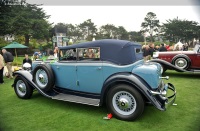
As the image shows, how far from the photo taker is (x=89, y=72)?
173 inches

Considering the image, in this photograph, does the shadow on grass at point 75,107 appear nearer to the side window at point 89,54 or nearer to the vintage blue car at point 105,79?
the vintage blue car at point 105,79

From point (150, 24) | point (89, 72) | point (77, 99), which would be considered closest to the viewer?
point (89, 72)

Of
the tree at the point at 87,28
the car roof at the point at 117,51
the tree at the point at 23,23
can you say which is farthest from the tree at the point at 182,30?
the car roof at the point at 117,51

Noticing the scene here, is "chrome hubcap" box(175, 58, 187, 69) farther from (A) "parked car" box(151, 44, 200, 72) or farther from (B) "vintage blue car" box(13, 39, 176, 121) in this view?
(B) "vintage blue car" box(13, 39, 176, 121)

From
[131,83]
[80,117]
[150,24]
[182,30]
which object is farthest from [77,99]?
[150,24]

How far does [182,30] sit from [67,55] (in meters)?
41.8

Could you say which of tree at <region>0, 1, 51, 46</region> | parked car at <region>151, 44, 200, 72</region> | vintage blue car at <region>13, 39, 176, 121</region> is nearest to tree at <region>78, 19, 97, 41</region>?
tree at <region>0, 1, 51, 46</region>

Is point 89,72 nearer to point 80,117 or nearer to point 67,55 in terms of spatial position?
point 67,55

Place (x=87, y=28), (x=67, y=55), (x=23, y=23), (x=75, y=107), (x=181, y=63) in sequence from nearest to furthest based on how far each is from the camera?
(x=75, y=107)
(x=67, y=55)
(x=181, y=63)
(x=23, y=23)
(x=87, y=28)

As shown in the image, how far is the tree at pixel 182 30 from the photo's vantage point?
35.8m

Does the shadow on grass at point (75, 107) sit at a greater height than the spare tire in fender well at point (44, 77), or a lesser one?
lesser

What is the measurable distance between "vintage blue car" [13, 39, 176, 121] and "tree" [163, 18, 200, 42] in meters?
32.2

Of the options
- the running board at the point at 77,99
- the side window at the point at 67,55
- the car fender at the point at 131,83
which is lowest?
the running board at the point at 77,99

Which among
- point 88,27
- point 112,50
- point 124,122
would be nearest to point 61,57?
point 112,50
